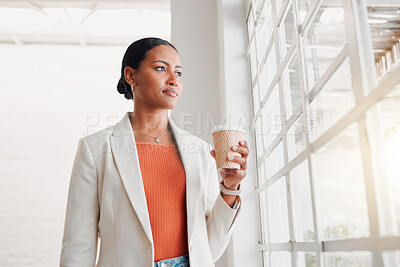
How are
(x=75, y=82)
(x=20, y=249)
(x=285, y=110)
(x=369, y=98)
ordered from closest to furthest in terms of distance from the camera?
(x=369, y=98), (x=285, y=110), (x=20, y=249), (x=75, y=82)

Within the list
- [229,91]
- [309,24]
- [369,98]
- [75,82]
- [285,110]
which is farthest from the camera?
[75,82]

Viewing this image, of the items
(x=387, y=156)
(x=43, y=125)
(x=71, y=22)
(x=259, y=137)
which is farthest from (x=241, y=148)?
(x=71, y=22)

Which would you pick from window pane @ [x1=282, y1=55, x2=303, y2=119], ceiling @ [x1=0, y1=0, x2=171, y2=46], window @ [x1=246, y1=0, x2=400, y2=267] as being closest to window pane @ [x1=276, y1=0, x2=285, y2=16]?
window @ [x1=246, y1=0, x2=400, y2=267]

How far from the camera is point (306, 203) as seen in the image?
43.7 inches

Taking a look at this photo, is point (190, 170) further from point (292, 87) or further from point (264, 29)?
point (264, 29)

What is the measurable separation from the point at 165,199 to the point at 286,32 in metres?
0.63

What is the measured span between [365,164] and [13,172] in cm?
244

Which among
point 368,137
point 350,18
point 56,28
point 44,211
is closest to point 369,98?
point 368,137

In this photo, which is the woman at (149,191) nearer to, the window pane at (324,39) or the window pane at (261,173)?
the window pane at (324,39)

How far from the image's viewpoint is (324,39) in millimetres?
957

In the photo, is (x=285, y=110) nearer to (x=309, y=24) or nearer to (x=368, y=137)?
(x=309, y=24)

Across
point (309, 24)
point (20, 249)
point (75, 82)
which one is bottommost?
point (20, 249)

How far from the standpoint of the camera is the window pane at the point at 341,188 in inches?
29.6

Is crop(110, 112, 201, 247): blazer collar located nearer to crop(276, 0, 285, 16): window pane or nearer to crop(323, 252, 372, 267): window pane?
crop(323, 252, 372, 267): window pane
